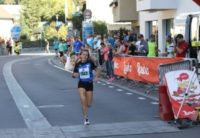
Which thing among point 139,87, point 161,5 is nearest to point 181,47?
point 139,87

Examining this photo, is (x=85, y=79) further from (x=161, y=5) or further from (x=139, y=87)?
(x=161, y=5)

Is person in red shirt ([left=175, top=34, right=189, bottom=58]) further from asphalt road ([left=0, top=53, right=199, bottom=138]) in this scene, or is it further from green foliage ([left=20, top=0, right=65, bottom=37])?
green foliage ([left=20, top=0, right=65, bottom=37])

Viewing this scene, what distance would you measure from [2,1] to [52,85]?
11790cm

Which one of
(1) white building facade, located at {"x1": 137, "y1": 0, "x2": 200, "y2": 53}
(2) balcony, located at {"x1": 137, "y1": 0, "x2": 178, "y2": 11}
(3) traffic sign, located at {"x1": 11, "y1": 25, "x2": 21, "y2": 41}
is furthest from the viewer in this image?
(3) traffic sign, located at {"x1": 11, "y1": 25, "x2": 21, "y2": 41}

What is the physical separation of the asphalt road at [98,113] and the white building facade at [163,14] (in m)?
7.91

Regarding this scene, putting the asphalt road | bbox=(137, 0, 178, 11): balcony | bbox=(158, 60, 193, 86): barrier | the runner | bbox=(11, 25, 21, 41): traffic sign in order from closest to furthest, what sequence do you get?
the asphalt road
the runner
bbox=(158, 60, 193, 86): barrier
bbox=(137, 0, 178, 11): balcony
bbox=(11, 25, 21, 41): traffic sign

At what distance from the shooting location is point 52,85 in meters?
21.1

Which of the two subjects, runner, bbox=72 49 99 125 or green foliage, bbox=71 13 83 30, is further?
green foliage, bbox=71 13 83 30

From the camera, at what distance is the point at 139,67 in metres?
18.2

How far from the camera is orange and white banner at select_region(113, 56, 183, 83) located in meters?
16.7

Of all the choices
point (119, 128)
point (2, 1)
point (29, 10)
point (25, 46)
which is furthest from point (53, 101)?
point (2, 1)

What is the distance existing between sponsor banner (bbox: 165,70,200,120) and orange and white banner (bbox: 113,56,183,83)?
314 centimetres

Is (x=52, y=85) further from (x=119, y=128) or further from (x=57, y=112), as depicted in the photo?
(x=119, y=128)

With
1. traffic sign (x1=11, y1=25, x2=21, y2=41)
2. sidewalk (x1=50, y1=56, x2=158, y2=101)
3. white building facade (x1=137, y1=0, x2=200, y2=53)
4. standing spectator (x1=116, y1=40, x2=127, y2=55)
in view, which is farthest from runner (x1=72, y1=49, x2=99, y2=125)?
traffic sign (x1=11, y1=25, x2=21, y2=41)
